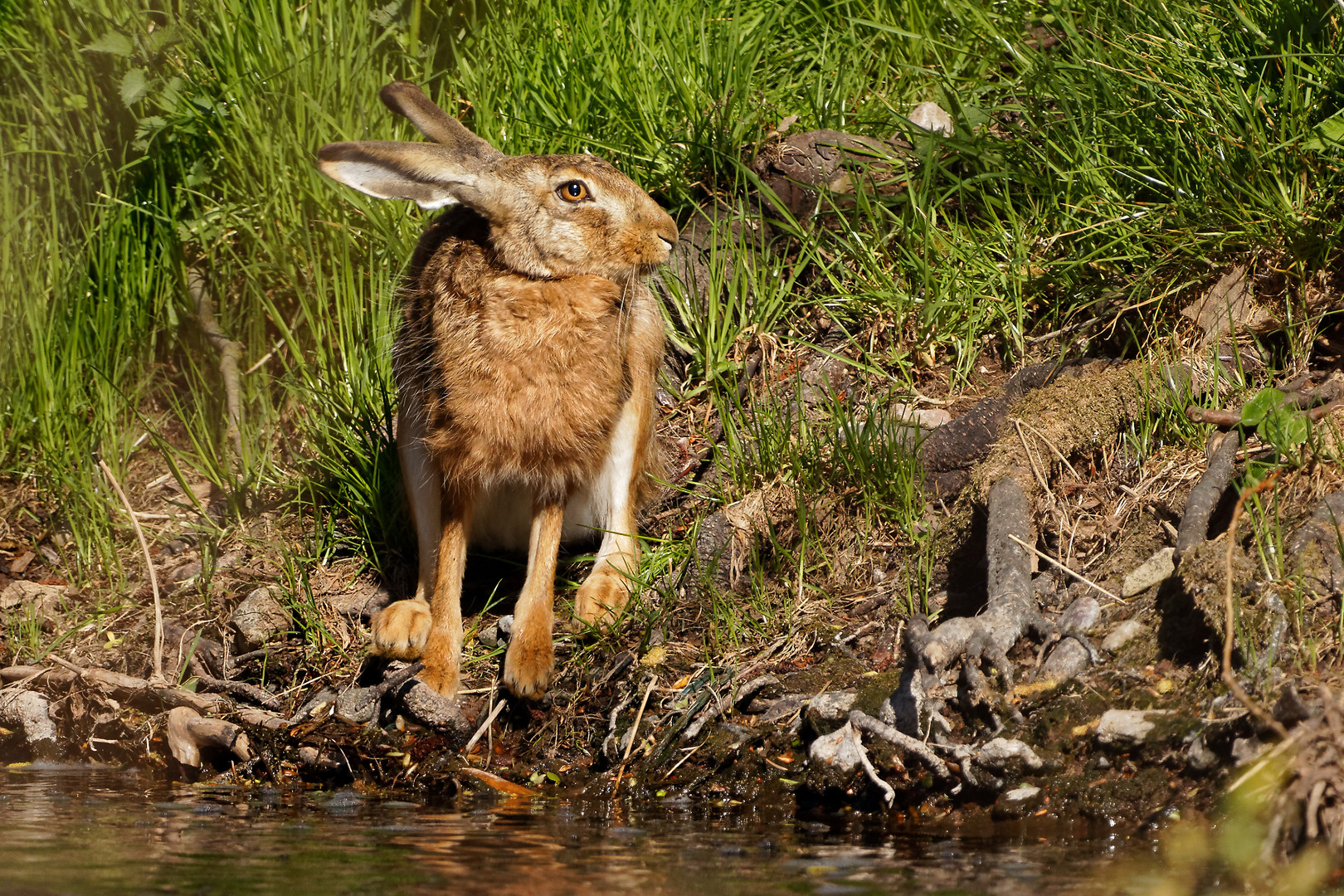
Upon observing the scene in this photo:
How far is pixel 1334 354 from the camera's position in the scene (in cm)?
401

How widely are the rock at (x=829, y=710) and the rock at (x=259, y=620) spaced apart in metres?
1.85

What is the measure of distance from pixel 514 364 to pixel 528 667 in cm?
88

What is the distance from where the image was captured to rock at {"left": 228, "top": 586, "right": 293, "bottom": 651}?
4.27 metres

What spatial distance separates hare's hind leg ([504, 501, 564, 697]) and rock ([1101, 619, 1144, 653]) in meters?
1.52

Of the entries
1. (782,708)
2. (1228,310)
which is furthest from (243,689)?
(1228,310)

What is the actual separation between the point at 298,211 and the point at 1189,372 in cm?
333

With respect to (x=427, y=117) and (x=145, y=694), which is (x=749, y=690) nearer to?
(x=145, y=694)

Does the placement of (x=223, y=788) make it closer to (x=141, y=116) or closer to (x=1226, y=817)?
(x=1226, y=817)

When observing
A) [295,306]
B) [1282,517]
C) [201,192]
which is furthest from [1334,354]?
[201,192]

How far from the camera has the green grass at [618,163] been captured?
4297 millimetres

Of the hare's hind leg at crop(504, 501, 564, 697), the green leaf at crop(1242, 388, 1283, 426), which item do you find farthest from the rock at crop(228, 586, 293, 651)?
the green leaf at crop(1242, 388, 1283, 426)

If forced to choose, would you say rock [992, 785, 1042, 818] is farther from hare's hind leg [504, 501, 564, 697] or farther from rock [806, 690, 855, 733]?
hare's hind leg [504, 501, 564, 697]

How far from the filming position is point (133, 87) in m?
5.27

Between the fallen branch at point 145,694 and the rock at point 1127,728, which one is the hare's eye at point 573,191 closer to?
the fallen branch at point 145,694
